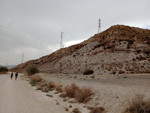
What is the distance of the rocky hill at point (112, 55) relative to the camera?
32.1 m

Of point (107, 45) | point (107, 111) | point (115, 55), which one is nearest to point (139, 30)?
point (107, 45)

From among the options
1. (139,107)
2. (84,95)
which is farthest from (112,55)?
(139,107)

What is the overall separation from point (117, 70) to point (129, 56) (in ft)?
20.8

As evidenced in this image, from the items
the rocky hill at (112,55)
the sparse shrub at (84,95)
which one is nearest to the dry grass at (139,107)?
the sparse shrub at (84,95)

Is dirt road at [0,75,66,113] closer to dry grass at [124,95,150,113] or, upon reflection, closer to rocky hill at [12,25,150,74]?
dry grass at [124,95,150,113]

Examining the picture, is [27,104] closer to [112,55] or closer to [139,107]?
[139,107]

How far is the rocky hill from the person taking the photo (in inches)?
1262

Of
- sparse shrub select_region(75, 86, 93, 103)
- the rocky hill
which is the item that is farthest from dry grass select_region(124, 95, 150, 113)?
the rocky hill

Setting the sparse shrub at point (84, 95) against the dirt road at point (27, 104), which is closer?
the dirt road at point (27, 104)

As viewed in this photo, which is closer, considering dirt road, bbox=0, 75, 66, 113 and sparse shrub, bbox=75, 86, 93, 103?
dirt road, bbox=0, 75, 66, 113

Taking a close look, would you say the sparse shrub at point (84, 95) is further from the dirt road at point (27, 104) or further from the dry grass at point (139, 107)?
the dry grass at point (139, 107)

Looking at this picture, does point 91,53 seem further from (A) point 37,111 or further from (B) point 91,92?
(A) point 37,111

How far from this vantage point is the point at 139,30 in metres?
44.8

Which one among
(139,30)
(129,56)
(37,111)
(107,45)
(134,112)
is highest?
(139,30)
